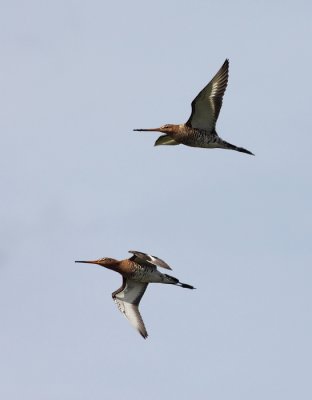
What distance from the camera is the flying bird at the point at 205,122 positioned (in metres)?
39.3

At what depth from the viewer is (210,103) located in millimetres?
39656

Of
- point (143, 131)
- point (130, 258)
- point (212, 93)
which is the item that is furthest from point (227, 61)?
point (130, 258)

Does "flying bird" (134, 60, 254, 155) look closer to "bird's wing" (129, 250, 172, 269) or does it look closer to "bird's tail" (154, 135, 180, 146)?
"bird's tail" (154, 135, 180, 146)

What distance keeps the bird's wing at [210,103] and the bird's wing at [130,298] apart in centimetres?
547

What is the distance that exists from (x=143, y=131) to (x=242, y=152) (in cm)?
395

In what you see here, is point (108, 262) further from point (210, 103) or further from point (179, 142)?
point (210, 103)

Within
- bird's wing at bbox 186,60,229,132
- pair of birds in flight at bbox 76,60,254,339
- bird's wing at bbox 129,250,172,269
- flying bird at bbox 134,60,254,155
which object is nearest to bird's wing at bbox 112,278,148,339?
pair of birds in flight at bbox 76,60,254,339

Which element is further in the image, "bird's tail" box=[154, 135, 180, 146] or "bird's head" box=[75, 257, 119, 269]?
"bird's tail" box=[154, 135, 180, 146]

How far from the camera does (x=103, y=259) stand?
1553 inches

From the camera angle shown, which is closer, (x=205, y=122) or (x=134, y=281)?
(x=134, y=281)

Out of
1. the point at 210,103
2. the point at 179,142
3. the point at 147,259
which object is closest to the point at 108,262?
the point at 147,259

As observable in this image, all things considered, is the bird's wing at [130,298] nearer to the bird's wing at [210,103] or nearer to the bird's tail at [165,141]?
the bird's tail at [165,141]

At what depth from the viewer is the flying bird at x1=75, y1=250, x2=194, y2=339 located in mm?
38500

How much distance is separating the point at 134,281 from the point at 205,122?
559 cm
